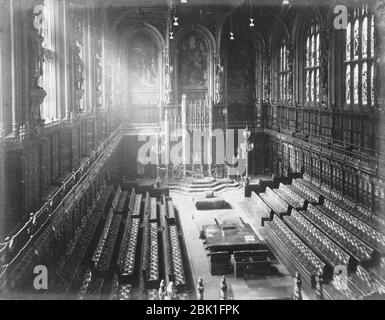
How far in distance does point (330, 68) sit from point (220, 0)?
11.4 m

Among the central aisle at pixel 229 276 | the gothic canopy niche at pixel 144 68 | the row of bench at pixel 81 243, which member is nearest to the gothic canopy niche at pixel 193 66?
the gothic canopy niche at pixel 144 68

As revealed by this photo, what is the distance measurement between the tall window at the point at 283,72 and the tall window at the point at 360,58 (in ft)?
26.2

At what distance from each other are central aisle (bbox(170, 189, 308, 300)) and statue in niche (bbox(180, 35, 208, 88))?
11458 mm

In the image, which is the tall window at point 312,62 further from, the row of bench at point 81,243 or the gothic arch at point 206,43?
the row of bench at point 81,243

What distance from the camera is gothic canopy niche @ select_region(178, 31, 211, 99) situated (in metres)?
31.4

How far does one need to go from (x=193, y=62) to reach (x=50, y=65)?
18559 mm

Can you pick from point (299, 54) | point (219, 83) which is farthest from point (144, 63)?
point (299, 54)

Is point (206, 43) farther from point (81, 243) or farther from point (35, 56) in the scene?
point (35, 56)

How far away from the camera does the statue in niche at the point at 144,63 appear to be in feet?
102

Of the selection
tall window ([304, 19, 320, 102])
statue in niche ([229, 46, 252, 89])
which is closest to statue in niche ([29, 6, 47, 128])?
tall window ([304, 19, 320, 102])

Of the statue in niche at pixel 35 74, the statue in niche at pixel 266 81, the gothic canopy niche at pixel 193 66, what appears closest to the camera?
the statue in niche at pixel 35 74

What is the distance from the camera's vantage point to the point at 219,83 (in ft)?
103

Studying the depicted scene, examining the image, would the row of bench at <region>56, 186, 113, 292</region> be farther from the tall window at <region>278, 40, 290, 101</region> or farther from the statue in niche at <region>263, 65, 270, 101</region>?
the statue in niche at <region>263, 65, 270, 101</region>

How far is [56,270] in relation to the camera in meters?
10.8
